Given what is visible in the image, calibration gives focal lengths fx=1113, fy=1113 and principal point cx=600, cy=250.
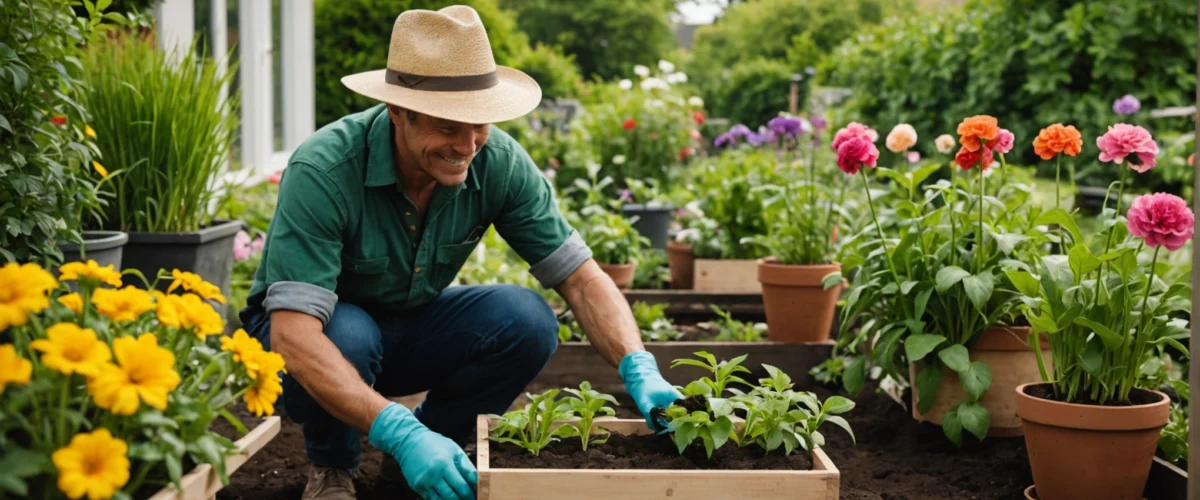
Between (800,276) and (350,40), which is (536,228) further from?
(350,40)

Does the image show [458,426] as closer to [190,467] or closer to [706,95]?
[190,467]

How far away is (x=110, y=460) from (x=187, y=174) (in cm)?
195

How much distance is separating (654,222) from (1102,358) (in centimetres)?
343

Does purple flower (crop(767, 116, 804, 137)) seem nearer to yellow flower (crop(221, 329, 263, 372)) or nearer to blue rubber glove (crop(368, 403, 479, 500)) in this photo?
blue rubber glove (crop(368, 403, 479, 500))

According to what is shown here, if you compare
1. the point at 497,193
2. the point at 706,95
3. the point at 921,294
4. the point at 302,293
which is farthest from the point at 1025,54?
the point at 706,95

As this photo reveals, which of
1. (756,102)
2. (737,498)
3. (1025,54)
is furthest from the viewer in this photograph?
(756,102)

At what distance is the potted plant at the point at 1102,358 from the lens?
208 cm

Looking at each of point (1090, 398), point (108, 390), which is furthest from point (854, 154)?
point (108, 390)

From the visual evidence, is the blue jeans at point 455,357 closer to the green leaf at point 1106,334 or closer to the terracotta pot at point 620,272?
the green leaf at point 1106,334

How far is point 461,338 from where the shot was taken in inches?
95.0

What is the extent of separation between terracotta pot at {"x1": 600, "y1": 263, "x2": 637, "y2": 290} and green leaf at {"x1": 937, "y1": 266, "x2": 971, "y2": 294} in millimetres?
1852

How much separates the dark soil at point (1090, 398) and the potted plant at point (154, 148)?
80.2 inches

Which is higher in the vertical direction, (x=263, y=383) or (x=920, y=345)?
(x=263, y=383)

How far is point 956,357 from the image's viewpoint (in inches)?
99.3
